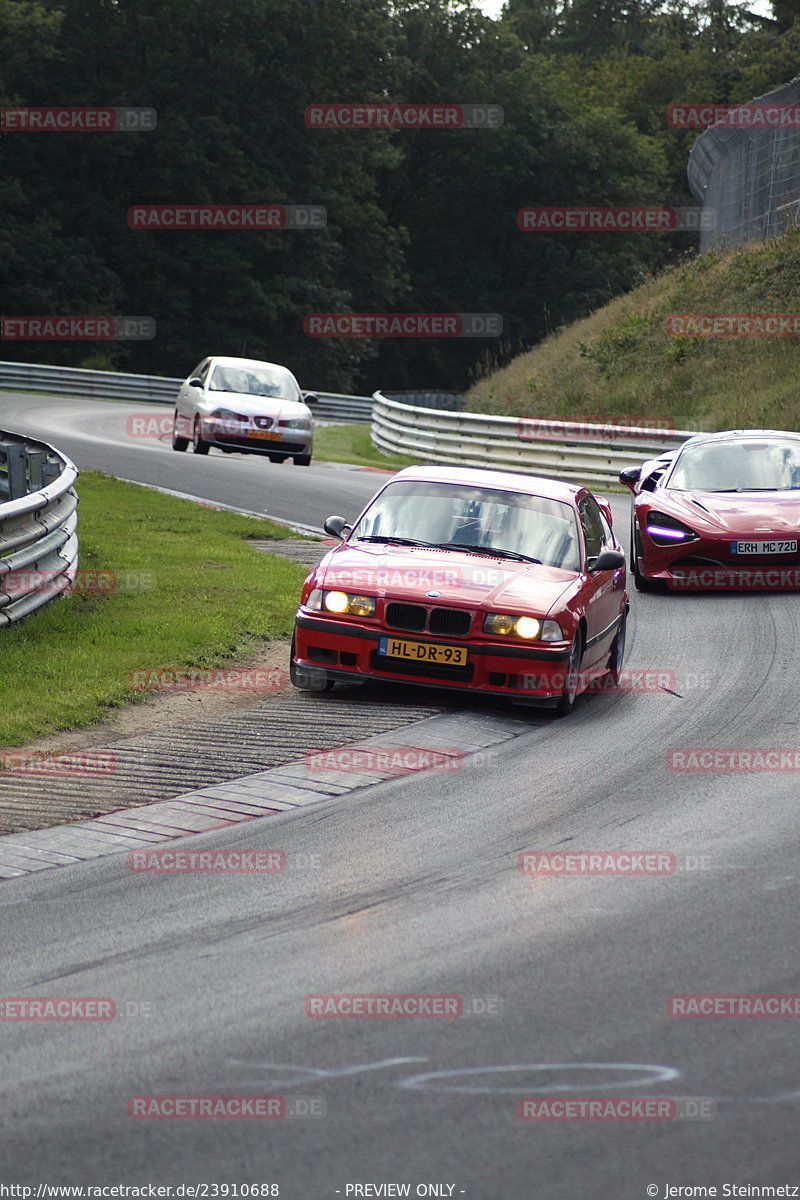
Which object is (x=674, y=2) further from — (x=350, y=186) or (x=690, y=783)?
(x=690, y=783)

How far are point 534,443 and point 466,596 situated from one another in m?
17.1

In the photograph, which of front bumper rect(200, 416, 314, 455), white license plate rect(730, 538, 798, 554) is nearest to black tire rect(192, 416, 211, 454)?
front bumper rect(200, 416, 314, 455)

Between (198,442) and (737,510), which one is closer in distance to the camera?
(737,510)

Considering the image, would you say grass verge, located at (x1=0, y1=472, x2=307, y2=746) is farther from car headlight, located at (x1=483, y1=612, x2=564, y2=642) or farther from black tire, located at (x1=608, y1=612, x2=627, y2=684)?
black tire, located at (x1=608, y1=612, x2=627, y2=684)

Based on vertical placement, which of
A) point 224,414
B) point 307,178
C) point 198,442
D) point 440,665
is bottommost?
point 440,665

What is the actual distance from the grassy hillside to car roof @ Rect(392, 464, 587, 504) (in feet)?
54.1

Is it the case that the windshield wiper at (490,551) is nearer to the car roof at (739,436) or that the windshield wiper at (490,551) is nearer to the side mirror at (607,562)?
the side mirror at (607,562)

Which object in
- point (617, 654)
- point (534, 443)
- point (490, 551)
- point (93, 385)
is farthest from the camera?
point (93, 385)

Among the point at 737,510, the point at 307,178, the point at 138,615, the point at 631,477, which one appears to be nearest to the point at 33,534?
Answer: the point at 138,615

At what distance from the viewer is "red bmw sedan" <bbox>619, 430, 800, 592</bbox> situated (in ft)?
48.1

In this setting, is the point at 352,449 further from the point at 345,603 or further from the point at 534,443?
the point at 345,603

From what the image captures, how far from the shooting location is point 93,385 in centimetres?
4503

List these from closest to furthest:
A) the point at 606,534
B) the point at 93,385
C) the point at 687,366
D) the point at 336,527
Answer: the point at 336,527 → the point at 606,534 → the point at 687,366 → the point at 93,385

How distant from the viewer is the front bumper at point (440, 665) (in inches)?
380
